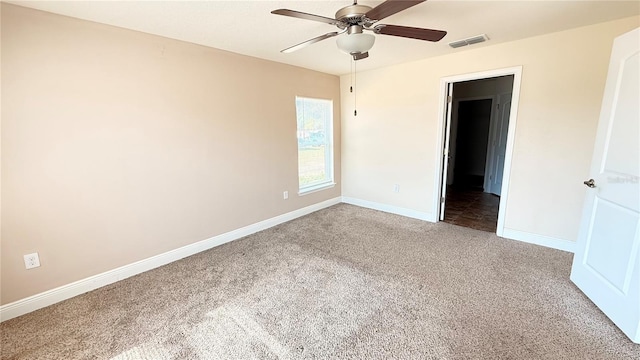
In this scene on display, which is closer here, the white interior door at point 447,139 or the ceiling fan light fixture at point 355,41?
the ceiling fan light fixture at point 355,41

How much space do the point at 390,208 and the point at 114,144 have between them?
3707 millimetres

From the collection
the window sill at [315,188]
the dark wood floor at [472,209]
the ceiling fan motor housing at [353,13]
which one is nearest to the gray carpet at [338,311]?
the dark wood floor at [472,209]

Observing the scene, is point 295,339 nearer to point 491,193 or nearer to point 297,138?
point 297,138

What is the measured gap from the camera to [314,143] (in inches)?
177

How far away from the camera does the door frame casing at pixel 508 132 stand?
3.03m

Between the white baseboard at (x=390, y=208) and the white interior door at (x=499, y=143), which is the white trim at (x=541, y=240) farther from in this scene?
the white interior door at (x=499, y=143)

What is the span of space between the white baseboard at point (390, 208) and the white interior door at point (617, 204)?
194 centimetres

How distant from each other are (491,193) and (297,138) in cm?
420

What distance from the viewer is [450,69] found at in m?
3.43

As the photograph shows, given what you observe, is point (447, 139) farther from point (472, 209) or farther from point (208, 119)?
point (208, 119)

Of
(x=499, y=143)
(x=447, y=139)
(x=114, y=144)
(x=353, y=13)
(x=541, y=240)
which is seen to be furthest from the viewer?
(x=499, y=143)

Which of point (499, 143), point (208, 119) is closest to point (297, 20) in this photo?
point (208, 119)

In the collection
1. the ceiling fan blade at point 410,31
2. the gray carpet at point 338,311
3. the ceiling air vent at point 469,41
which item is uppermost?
the ceiling air vent at point 469,41

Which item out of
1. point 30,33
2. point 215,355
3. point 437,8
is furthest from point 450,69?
point 30,33
